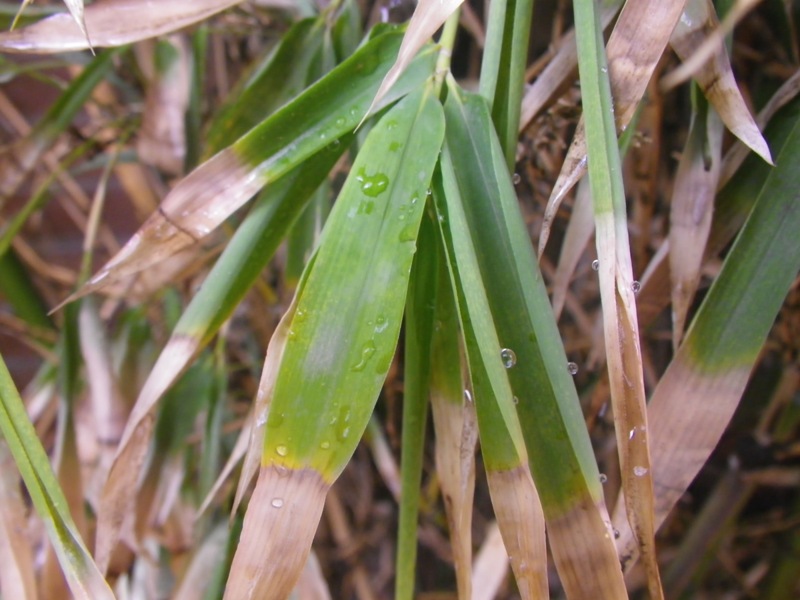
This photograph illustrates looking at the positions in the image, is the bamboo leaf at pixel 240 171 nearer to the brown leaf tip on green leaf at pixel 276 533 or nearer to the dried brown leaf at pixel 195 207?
the dried brown leaf at pixel 195 207

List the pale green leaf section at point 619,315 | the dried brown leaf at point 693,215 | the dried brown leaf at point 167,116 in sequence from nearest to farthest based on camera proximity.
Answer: the pale green leaf section at point 619,315 < the dried brown leaf at point 693,215 < the dried brown leaf at point 167,116

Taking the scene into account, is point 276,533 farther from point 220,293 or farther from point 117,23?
point 117,23

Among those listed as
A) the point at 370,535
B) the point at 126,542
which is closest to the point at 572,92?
the point at 126,542

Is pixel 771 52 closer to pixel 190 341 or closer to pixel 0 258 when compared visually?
pixel 190 341

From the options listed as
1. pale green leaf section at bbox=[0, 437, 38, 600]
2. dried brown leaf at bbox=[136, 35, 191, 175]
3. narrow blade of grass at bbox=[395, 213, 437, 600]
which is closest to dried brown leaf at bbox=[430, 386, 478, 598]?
narrow blade of grass at bbox=[395, 213, 437, 600]

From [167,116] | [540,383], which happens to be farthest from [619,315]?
[167,116]

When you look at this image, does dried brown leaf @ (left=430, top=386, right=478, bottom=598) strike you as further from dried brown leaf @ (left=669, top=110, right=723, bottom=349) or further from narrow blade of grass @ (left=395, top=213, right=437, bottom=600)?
dried brown leaf @ (left=669, top=110, right=723, bottom=349)

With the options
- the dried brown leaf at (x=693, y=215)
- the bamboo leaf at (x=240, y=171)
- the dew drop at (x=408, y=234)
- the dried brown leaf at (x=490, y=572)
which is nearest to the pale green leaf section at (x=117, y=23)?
the bamboo leaf at (x=240, y=171)
